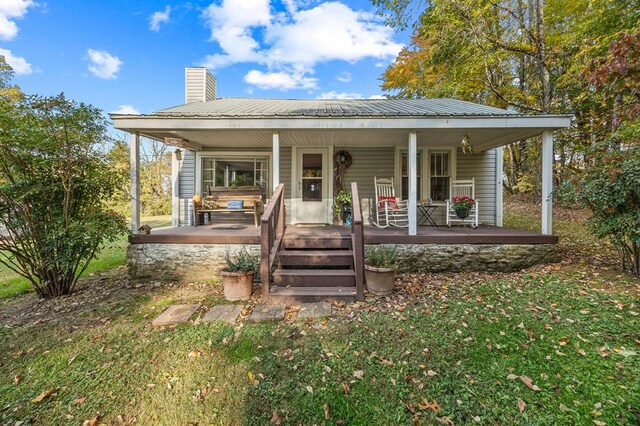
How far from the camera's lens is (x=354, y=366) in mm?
2340

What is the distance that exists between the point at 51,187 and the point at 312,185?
4.53 meters

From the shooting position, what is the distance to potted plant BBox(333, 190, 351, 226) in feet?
20.8

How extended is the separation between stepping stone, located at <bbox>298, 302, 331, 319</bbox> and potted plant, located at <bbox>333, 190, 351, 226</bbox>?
307 centimetres

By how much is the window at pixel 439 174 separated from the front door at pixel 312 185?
8.21ft

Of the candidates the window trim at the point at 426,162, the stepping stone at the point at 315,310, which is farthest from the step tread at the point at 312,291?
the window trim at the point at 426,162

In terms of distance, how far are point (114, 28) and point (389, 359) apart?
1472cm

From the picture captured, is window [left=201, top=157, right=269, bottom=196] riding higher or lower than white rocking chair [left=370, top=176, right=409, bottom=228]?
higher

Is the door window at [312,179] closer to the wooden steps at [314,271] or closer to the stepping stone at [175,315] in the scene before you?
the wooden steps at [314,271]

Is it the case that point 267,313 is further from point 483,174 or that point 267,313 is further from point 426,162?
point 483,174

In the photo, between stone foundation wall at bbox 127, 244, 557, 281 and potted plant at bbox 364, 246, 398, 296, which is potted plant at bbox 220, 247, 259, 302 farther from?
potted plant at bbox 364, 246, 398, 296

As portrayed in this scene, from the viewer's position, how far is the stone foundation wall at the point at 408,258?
15.1ft

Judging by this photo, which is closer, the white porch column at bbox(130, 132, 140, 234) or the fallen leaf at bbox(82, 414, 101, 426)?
the fallen leaf at bbox(82, 414, 101, 426)

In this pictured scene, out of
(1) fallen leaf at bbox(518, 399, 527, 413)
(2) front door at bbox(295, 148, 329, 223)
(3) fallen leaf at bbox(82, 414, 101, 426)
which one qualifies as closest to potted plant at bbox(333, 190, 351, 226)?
(2) front door at bbox(295, 148, 329, 223)

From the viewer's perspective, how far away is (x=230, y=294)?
3809 mm
